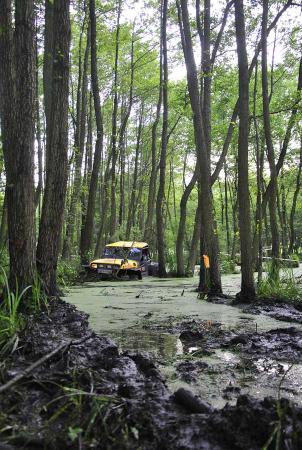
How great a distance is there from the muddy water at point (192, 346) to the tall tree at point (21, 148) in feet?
4.27

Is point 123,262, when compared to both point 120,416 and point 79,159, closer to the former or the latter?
point 79,159

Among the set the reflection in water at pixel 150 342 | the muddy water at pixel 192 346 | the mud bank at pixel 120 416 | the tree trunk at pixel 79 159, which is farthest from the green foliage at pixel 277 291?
the tree trunk at pixel 79 159

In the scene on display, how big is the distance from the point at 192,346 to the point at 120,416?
8.64 feet

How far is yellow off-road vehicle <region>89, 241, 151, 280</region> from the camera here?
15.4m

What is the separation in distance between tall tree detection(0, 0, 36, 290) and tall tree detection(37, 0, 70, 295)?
2.87 ft

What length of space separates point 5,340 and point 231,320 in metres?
4.03

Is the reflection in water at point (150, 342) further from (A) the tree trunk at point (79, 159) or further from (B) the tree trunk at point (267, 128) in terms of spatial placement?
(A) the tree trunk at point (79, 159)

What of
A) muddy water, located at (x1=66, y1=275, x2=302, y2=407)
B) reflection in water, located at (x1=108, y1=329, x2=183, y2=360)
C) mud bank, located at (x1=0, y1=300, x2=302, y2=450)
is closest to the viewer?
mud bank, located at (x1=0, y1=300, x2=302, y2=450)

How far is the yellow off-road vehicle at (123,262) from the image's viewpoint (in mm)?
15352

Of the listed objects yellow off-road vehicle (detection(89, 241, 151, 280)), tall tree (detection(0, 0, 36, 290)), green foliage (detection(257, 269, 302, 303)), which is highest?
tall tree (detection(0, 0, 36, 290))

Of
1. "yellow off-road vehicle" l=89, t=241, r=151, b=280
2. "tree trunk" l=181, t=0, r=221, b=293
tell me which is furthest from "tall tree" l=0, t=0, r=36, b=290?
"yellow off-road vehicle" l=89, t=241, r=151, b=280

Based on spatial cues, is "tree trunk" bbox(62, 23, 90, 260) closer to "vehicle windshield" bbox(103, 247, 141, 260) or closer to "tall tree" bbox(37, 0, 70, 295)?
"vehicle windshield" bbox(103, 247, 141, 260)

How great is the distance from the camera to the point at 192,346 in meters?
5.03

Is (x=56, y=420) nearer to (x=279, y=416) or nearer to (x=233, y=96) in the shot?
(x=279, y=416)
